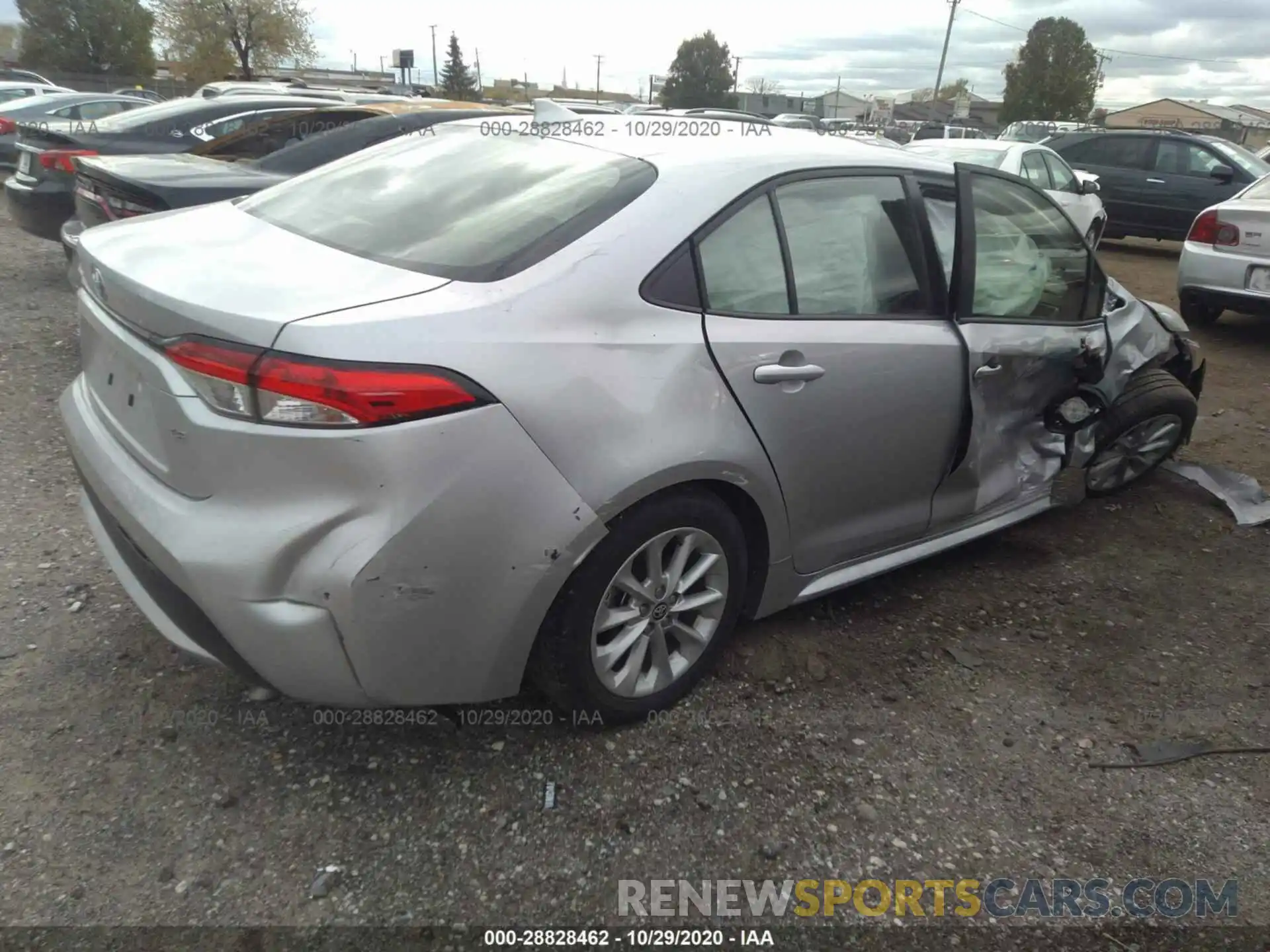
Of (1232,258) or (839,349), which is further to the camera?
(1232,258)

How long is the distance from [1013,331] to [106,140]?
23.1ft

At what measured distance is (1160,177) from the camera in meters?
11.4

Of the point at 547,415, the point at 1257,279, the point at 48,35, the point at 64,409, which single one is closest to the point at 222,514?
the point at 547,415

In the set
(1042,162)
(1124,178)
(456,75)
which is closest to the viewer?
(1042,162)

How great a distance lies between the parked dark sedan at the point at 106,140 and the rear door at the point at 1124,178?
969 centimetres

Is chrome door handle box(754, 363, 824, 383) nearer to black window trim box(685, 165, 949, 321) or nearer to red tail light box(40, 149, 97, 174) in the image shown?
black window trim box(685, 165, 949, 321)

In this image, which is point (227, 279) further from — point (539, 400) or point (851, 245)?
point (851, 245)

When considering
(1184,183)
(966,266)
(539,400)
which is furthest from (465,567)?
A: (1184,183)

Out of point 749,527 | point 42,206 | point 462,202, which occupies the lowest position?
point 749,527

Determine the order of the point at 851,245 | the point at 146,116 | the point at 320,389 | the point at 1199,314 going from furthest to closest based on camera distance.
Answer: the point at 1199,314, the point at 146,116, the point at 851,245, the point at 320,389

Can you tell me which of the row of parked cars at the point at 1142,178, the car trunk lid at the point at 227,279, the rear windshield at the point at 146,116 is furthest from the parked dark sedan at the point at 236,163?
the row of parked cars at the point at 1142,178

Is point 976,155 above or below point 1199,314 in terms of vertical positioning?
above

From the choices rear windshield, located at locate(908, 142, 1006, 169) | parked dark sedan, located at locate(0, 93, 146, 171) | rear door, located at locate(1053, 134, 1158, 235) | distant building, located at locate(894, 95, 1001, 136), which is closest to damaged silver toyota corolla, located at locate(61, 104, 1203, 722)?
rear windshield, located at locate(908, 142, 1006, 169)

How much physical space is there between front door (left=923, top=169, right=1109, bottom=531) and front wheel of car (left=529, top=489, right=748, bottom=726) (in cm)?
103
